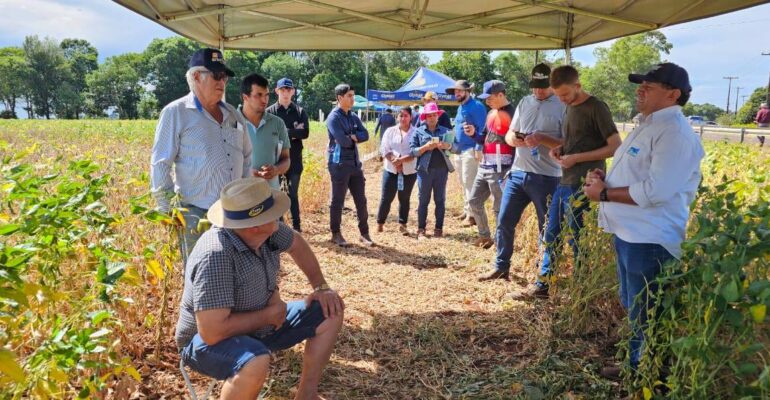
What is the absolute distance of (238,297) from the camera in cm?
224

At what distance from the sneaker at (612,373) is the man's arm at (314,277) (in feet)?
4.94

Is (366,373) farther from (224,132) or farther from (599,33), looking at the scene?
(599,33)

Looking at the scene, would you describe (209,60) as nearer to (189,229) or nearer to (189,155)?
(189,155)

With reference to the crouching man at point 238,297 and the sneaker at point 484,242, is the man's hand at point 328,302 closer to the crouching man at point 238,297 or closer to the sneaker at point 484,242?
the crouching man at point 238,297

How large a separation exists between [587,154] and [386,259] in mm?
2578

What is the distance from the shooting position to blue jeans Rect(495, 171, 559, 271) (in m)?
4.22

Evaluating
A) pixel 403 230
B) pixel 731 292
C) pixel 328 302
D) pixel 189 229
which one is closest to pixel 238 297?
pixel 328 302

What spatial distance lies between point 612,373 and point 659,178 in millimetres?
1154

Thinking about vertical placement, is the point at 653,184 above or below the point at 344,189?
above

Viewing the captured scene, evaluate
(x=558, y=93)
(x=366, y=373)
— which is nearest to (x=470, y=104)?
(x=558, y=93)

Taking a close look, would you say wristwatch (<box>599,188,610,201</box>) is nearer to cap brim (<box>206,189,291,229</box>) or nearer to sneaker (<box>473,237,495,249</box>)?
cap brim (<box>206,189,291,229</box>)

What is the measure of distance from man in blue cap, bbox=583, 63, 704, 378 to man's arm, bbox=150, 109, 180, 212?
7.89 feet

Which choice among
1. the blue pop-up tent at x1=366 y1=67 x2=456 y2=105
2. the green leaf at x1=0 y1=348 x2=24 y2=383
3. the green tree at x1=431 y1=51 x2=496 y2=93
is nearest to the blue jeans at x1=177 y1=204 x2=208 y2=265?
the green leaf at x1=0 y1=348 x2=24 y2=383

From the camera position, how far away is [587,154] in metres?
3.58
